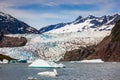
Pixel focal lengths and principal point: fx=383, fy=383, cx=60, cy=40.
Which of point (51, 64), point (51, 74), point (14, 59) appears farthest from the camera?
point (14, 59)

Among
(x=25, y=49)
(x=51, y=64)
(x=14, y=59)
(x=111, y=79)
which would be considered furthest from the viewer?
(x=25, y=49)

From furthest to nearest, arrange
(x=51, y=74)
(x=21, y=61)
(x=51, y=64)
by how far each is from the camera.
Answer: (x=21, y=61) → (x=51, y=64) → (x=51, y=74)

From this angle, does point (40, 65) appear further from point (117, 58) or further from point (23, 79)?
point (117, 58)

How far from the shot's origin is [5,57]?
18762 cm

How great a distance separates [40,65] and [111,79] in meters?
40.8

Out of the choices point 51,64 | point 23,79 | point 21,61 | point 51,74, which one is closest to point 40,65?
point 51,64

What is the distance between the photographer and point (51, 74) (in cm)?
6762

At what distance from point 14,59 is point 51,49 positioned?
23.8m

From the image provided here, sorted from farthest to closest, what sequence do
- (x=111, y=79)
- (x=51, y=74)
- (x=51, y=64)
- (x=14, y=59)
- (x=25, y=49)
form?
(x=25, y=49), (x=14, y=59), (x=51, y=64), (x=51, y=74), (x=111, y=79)

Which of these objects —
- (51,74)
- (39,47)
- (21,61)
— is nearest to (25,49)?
(39,47)

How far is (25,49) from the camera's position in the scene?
194 meters

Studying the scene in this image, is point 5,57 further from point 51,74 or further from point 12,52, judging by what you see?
point 51,74

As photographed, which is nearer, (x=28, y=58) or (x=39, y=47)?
(x=28, y=58)

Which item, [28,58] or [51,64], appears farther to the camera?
[28,58]
